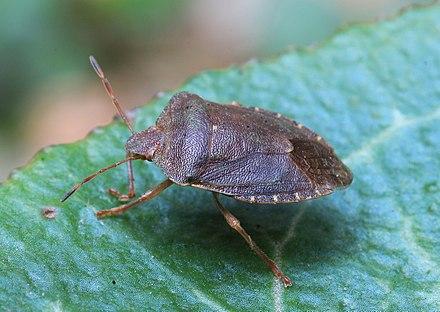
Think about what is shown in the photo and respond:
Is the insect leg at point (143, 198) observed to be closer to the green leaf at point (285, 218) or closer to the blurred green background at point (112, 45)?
the green leaf at point (285, 218)

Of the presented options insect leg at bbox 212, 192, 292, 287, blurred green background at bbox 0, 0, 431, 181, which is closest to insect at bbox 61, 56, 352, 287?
insect leg at bbox 212, 192, 292, 287

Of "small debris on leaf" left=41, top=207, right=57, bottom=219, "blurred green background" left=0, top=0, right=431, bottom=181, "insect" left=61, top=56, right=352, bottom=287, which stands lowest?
"small debris on leaf" left=41, top=207, right=57, bottom=219

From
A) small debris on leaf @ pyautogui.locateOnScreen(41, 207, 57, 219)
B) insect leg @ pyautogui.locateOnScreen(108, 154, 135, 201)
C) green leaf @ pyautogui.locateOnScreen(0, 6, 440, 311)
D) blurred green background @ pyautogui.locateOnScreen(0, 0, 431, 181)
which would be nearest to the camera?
green leaf @ pyautogui.locateOnScreen(0, 6, 440, 311)

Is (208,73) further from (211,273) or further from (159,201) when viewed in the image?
(211,273)

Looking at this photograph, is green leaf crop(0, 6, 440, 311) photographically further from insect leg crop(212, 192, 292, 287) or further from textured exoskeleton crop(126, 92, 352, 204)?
textured exoskeleton crop(126, 92, 352, 204)

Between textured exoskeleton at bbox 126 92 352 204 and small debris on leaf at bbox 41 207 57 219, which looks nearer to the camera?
small debris on leaf at bbox 41 207 57 219

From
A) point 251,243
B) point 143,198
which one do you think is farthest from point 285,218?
point 143,198

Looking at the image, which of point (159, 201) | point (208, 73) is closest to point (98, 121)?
point (208, 73)

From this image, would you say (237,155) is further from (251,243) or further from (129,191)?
(129,191)
